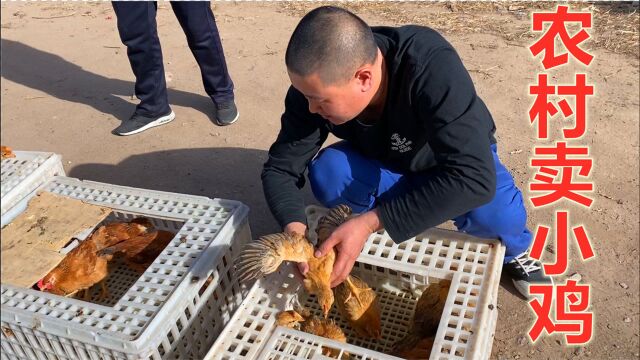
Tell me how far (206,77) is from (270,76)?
80 cm

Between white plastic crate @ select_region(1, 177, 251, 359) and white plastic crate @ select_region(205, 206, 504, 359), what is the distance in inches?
6.2

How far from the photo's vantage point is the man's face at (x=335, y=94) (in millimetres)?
1710

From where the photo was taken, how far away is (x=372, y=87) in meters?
1.84

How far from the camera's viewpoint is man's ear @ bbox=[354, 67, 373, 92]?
1.76m

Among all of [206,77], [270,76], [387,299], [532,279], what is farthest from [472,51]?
[387,299]

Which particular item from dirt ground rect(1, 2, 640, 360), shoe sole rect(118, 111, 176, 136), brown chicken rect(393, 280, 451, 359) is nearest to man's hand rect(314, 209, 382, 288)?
brown chicken rect(393, 280, 451, 359)

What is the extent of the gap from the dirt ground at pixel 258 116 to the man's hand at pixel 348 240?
0.86 metres

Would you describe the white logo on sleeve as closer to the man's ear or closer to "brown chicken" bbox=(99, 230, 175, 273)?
the man's ear

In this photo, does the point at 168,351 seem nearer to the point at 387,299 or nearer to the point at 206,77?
the point at 387,299

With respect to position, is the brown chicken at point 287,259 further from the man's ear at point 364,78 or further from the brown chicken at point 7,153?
the brown chicken at point 7,153

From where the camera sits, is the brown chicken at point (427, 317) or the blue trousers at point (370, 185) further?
the blue trousers at point (370, 185)

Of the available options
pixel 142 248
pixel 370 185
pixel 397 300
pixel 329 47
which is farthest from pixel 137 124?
pixel 329 47

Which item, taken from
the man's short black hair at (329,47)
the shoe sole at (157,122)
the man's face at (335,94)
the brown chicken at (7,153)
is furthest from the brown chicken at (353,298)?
the shoe sole at (157,122)

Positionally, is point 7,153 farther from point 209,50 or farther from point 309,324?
point 209,50
